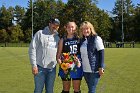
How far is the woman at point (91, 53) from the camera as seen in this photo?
7871 mm

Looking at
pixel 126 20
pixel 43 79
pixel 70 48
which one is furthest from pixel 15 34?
pixel 70 48

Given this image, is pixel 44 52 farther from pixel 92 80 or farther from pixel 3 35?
pixel 3 35

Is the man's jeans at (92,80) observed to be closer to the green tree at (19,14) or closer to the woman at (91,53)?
the woman at (91,53)

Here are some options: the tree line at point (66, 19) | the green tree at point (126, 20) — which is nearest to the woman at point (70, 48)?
the tree line at point (66, 19)

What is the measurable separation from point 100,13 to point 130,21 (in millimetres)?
8030

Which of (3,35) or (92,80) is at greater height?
(3,35)

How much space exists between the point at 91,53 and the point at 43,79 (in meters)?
1.15

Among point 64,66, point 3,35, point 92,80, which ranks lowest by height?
point 92,80

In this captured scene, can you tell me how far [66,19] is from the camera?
94.7 m

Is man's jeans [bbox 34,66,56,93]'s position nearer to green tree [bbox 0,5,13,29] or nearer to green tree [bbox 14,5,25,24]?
green tree [bbox 0,5,13,29]

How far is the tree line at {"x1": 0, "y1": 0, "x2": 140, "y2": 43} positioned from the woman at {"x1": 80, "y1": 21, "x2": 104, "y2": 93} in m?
83.0

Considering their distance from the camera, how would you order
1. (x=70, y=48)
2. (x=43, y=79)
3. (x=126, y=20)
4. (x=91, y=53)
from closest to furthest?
1. (x=91, y=53)
2. (x=70, y=48)
3. (x=43, y=79)
4. (x=126, y=20)

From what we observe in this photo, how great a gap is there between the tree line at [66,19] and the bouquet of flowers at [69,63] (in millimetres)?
82999

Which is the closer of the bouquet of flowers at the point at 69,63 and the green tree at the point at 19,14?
the bouquet of flowers at the point at 69,63
